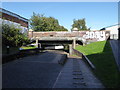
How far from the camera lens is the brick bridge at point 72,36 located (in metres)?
43.9

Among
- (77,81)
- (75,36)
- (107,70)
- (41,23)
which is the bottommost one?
(77,81)

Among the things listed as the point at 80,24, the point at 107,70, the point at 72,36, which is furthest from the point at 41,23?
the point at 107,70

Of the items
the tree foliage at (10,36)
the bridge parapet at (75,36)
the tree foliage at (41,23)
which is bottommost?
the tree foliage at (10,36)

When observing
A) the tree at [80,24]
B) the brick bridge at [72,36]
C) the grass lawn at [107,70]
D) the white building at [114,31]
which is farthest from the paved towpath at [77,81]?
the tree at [80,24]

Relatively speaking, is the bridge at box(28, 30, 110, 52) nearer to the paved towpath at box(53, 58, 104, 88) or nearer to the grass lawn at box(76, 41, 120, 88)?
the grass lawn at box(76, 41, 120, 88)

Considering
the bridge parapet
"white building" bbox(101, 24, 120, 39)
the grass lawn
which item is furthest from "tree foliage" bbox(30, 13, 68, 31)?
the grass lawn

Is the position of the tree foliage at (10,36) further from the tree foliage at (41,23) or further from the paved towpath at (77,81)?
the tree foliage at (41,23)

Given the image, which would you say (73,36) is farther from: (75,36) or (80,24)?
(80,24)

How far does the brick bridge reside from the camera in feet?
144

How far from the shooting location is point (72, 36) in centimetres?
4647

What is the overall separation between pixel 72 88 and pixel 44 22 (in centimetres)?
6832

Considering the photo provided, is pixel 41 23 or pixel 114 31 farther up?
pixel 41 23

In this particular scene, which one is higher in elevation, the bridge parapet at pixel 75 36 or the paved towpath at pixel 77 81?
the bridge parapet at pixel 75 36

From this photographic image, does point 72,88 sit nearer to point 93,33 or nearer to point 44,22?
point 93,33
